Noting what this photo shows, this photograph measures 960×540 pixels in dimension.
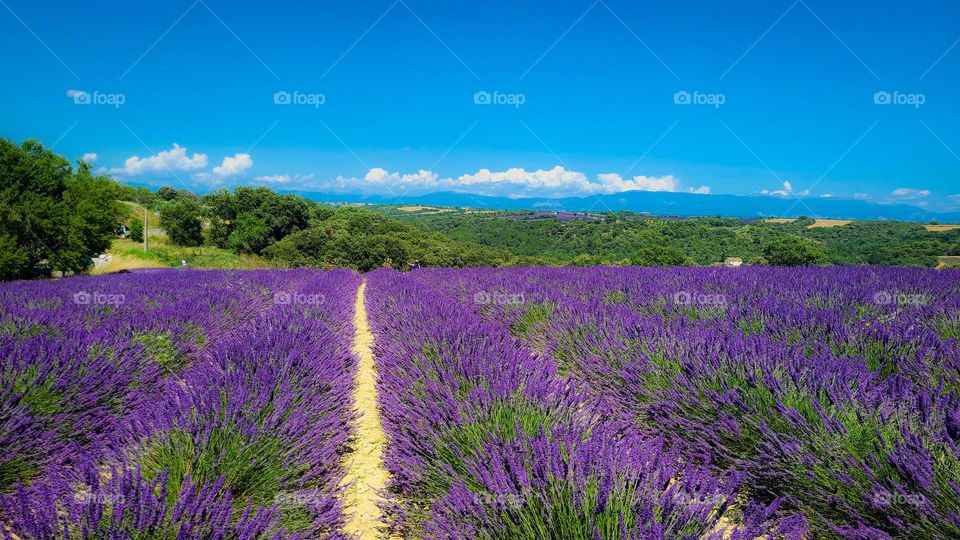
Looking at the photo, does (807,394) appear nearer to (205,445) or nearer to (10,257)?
(205,445)

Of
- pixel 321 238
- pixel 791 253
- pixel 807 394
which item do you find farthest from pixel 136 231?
pixel 807 394

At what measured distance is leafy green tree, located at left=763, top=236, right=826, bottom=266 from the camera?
19.5 m

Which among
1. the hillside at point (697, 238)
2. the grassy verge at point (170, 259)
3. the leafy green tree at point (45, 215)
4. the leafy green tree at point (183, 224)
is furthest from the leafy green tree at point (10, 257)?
the leafy green tree at point (183, 224)

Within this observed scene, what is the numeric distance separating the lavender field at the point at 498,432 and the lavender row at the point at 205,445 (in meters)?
0.01

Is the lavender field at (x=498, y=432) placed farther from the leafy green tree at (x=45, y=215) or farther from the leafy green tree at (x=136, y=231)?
the leafy green tree at (x=136, y=231)

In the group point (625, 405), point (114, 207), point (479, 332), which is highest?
point (114, 207)

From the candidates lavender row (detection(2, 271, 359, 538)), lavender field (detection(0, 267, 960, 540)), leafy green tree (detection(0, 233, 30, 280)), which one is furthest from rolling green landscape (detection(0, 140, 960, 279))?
lavender row (detection(2, 271, 359, 538))

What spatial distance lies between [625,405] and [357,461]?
5.62ft

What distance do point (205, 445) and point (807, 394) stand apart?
107 inches

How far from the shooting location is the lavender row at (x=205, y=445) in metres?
1.35

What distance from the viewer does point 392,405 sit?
8.73 feet

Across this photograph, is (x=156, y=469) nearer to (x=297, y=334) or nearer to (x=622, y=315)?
(x=297, y=334)

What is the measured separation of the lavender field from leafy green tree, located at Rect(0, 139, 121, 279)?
12.5 m

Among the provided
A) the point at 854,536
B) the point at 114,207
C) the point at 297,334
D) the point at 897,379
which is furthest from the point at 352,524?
the point at 114,207
